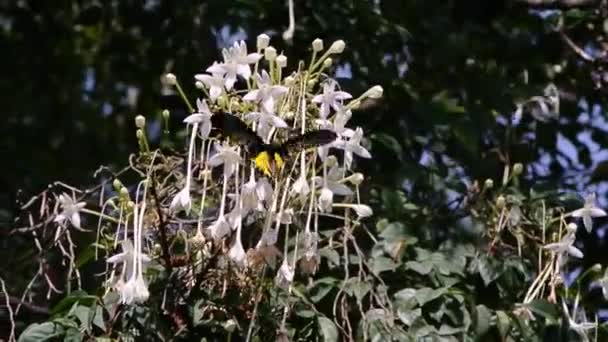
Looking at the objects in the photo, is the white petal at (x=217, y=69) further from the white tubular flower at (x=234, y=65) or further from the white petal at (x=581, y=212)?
the white petal at (x=581, y=212)

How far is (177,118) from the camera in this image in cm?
218

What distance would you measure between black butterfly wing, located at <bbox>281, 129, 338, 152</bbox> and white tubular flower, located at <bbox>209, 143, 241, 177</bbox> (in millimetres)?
54

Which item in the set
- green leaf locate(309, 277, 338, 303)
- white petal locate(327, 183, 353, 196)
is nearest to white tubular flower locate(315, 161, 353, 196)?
white petal locate(327, 183, 353, 196)

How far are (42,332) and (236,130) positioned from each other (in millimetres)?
381

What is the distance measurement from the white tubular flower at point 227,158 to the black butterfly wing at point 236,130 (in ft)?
0.05

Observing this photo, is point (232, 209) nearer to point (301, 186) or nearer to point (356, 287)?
point (301, 186)

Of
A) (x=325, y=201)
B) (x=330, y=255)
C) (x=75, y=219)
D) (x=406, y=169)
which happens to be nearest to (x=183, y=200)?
(x=325, y=201)

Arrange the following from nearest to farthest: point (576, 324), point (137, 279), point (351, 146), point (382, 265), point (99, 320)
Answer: point (137, 279) < point (351, 146) < point (99, 320) < point (576, 324) < point (382, 265)

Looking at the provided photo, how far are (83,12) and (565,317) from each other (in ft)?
4.93

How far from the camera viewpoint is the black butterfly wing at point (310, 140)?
4.83 feet

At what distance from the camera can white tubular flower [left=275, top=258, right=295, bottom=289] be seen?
1.52m

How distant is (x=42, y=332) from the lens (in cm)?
165

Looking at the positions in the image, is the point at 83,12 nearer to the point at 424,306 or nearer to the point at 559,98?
the point at 559,98

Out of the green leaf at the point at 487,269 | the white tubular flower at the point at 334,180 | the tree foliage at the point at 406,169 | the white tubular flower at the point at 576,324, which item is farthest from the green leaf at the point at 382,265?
the white tubular flower at the point at 334,180
